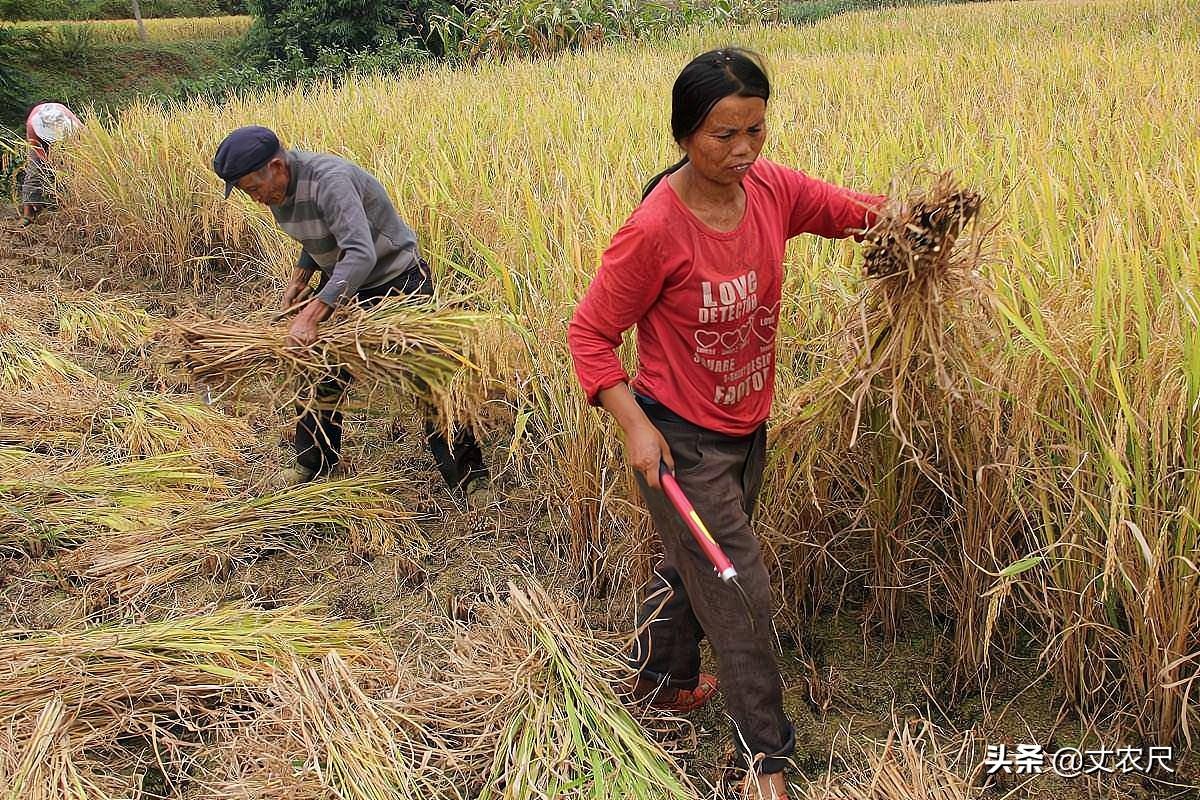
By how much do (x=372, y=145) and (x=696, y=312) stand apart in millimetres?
3478

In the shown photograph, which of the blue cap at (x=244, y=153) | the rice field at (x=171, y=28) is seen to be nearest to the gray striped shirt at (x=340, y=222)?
the blue cap at (x=244, y=153)

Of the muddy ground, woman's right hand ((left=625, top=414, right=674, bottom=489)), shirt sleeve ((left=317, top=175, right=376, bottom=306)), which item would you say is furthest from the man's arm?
woman's right hand ((left=625, top=414, right=674, bottom=489))

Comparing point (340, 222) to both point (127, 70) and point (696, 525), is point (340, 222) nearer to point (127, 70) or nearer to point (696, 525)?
point (696, 525)

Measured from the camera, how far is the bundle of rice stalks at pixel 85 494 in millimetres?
2855

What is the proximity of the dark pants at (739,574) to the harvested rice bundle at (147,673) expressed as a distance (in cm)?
92

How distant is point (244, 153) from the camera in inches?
97.8

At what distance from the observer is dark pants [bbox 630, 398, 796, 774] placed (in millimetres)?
1607

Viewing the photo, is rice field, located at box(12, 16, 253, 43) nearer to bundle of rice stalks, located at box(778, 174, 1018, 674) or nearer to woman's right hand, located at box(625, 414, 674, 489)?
bundle of rice stalks, located at box(778, 174, 1018, 674)

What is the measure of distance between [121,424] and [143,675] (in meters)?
1.69

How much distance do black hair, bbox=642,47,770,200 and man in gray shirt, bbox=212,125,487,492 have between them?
4.68 feet

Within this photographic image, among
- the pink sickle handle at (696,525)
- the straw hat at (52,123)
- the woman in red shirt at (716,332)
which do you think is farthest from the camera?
the straw hat at (52,123)

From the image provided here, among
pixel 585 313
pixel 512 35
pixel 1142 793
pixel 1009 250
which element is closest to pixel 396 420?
pixel 585 313

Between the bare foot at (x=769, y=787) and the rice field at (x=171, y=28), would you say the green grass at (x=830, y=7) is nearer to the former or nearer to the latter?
the rice field at (x=171, y=28)

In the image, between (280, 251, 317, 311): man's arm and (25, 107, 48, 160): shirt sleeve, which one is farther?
(25, 107, 48, 160): shirt sleeve
